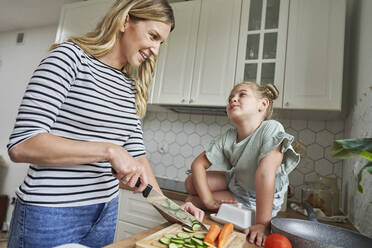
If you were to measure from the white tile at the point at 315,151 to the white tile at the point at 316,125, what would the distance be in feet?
0.36

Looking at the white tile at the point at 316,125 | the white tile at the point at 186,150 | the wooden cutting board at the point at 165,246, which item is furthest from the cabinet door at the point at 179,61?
the wooden cutting board at the point at 165,246

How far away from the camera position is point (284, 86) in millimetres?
1500

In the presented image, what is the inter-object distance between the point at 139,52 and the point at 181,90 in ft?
3.32

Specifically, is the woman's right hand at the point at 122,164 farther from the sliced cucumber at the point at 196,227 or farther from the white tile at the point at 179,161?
the white tile at the point at 179,161

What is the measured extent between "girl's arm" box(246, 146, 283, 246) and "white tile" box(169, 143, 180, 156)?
132cm

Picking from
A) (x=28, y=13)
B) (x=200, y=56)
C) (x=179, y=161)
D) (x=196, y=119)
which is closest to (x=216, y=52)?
(x=200, y=56)

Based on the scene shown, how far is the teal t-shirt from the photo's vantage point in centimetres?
81

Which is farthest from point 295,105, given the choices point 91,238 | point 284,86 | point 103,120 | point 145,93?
point 91,238

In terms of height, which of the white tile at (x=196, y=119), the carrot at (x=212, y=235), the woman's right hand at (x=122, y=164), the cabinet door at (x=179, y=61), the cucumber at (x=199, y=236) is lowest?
the cucumber at (x=199, y=236)

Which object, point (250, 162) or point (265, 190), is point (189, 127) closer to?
point (250, 162)

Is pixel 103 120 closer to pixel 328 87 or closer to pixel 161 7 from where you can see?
pixel 161 7

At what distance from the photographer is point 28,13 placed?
2.76m

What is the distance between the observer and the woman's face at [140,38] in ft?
2.50

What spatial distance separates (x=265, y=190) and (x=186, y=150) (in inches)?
51.6
